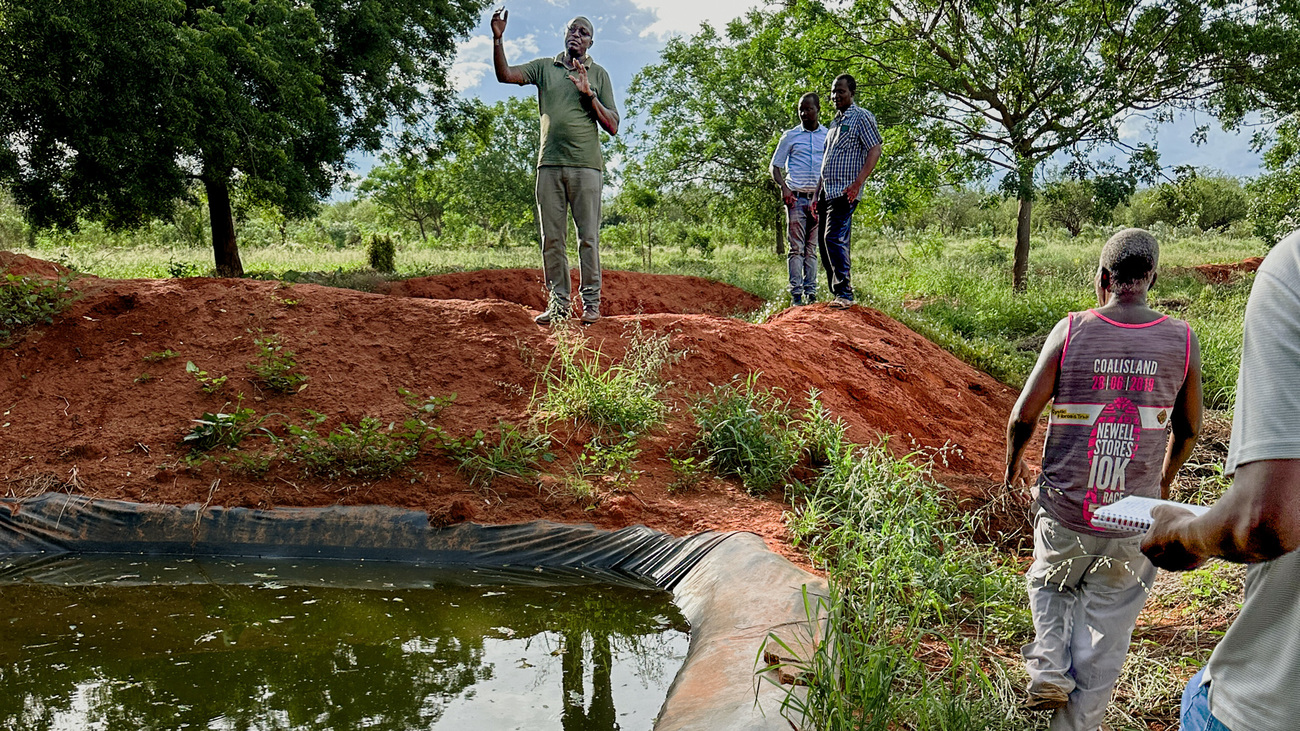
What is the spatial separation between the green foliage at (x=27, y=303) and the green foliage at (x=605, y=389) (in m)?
3.68

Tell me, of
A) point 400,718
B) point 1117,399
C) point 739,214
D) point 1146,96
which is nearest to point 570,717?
point 400,718

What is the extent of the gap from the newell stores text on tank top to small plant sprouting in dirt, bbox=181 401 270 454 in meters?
4.33

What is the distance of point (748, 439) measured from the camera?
4.82 metres

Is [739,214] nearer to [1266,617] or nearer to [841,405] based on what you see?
[841,405]

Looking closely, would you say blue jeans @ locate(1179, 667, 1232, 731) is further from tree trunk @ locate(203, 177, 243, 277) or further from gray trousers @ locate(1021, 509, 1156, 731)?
tree trunk @ locate(203, 177, 243, 277)

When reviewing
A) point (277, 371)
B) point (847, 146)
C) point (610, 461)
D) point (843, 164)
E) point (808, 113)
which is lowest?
point (610, 461)

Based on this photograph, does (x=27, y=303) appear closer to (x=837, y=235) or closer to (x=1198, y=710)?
(x=837, y=235)

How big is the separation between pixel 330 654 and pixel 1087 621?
2.69 m

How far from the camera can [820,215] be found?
770cm

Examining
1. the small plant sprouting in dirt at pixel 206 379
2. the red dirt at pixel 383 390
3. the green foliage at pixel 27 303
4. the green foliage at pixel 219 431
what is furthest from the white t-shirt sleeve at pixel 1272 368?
the green foliage at pixel 27 303

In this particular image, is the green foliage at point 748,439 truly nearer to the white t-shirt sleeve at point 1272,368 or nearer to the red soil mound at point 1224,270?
the white t-shirt sleeve at point 1272,368

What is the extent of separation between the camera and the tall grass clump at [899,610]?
2.33 m

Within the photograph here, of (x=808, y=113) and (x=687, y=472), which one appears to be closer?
(x=687, y=472)

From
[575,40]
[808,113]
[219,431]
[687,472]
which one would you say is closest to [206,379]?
[219,431]
